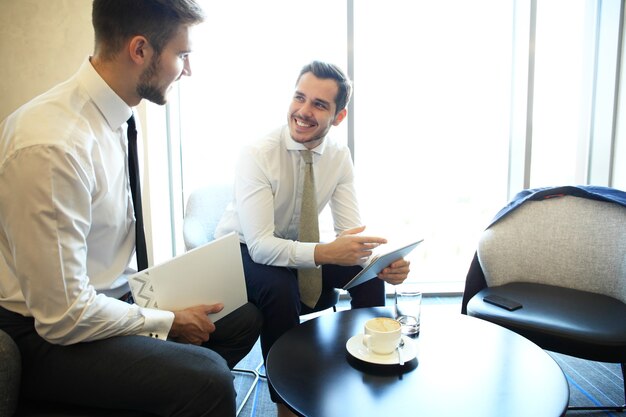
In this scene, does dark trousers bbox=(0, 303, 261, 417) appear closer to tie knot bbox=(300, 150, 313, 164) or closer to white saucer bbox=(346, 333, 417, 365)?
white saucer bbox=(346, 333, 417, 365)

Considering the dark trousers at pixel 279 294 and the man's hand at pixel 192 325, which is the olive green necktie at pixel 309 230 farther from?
the man's hand at pixel 192 325

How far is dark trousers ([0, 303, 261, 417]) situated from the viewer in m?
0.99

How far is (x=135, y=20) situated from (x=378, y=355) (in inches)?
43.0

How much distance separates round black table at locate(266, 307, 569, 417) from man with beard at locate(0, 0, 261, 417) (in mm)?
201

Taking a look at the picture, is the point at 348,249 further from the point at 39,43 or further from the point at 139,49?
the point at 39,43

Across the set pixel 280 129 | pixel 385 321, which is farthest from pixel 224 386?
pixel 280 129

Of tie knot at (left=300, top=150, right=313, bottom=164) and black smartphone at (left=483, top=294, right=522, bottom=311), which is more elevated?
tie knot at (left=300, top=150, right=313, bottom=164)

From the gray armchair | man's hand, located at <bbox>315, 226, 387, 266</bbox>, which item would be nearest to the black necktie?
man's hand, located at <bbox>315, 226, 387, 266</bbox>

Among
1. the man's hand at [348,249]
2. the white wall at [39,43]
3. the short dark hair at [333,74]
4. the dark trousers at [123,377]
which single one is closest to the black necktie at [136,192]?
the dark trousers at [123,377]

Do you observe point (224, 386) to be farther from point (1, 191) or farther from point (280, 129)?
point (280, 129)

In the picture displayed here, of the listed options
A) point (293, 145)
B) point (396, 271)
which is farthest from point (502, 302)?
point (293, 145)

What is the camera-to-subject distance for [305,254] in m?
1.63

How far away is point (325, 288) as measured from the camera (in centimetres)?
183

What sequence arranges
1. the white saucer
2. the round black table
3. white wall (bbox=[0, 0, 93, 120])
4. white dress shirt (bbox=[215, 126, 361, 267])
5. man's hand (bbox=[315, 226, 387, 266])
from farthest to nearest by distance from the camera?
1. white wall (bbox=[0, 0, 93, 120])
2. white dress shirt (bbox=[215, 126, 361, 267])
3. man's hand (bbox=[315, 226, 387, 266])
4. the white saucer
5. the round black table
